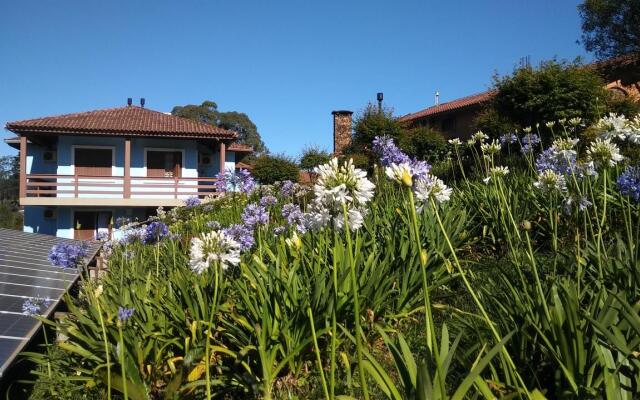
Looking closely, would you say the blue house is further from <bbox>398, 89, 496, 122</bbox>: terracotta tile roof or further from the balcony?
<bbox>398, 89, 496, 122</bbox>: terracotta tile roof

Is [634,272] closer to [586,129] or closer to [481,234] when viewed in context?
[481,234]

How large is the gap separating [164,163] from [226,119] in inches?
1009

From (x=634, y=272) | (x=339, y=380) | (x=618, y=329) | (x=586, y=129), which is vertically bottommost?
(x=339, y=380)

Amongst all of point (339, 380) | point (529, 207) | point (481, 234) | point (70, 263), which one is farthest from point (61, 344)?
point (529, 207)

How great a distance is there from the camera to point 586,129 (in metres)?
10.8

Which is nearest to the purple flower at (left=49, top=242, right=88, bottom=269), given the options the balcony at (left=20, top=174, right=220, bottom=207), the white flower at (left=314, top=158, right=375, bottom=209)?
the white flower at (left=314, top=158, right=375, bottom=209)

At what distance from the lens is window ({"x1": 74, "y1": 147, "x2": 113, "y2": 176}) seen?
76.1ft

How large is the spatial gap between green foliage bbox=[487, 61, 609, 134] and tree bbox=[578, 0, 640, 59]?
1430 centimetres

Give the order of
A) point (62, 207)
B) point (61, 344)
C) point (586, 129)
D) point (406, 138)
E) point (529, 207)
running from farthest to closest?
1. point (62, 207)
2. point (406, 138)
3. point (586, 129)
4. point (529, 207)
5. point (61, 344)

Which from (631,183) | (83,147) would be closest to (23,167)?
(83,147)

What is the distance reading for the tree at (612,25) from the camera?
2380 cm

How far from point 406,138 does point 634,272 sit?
724 inches

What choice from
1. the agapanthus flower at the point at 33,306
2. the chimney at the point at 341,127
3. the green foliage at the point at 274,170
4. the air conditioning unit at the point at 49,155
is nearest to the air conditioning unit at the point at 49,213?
the air conditioning unit at the point at 49,155

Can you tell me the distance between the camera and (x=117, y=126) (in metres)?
22.5
